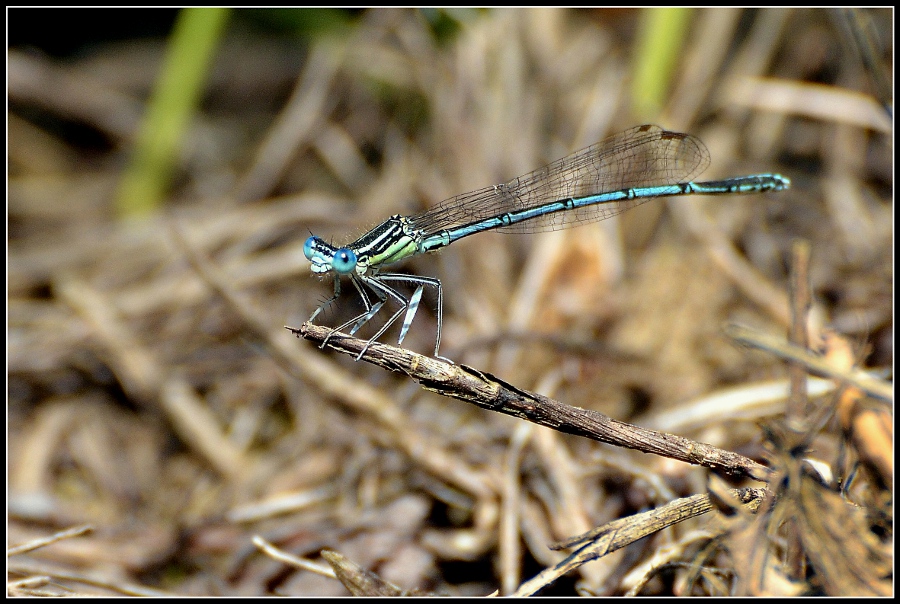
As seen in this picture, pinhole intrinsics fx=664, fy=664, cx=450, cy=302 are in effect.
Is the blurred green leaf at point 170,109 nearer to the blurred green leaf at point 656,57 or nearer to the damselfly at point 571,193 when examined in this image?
the damselfly at point 571,193

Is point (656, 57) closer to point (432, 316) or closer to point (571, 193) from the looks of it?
point (571, 193)

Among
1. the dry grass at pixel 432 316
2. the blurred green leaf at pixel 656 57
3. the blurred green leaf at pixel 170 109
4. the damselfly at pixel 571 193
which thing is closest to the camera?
the dry grass at pixel 432 316

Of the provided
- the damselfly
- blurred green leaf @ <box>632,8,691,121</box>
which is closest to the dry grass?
blurred green leaf @ <box>632,8,691,121</box>

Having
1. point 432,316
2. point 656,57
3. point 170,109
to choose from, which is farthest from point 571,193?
point 170,109

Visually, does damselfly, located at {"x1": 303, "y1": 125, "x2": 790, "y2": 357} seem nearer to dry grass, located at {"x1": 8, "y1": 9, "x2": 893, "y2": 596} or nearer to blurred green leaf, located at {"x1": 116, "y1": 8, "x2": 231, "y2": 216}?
dry grass, located at {"x1": 8, "y1": 9, "x2": 893, "y2": 596}

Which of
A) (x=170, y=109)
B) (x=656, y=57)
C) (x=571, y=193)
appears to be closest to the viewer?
(x=571, y=193)

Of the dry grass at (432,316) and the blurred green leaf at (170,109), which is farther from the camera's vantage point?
the blurred green leaf at (170,109)

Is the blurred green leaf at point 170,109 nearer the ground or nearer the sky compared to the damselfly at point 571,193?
nearer the sky

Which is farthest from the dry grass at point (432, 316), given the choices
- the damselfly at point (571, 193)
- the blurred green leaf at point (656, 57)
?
the damselfly at point (571, 193)

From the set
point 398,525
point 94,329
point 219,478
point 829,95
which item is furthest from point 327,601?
point 829,95
